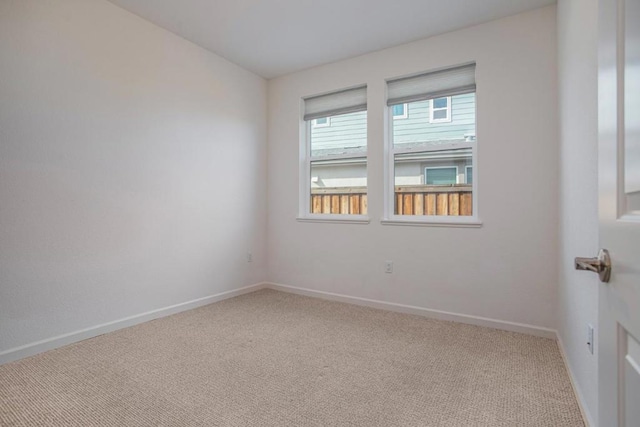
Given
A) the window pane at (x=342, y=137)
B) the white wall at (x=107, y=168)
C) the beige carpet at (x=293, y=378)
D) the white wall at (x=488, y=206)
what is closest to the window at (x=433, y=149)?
the white wall at (x=488, y=206)

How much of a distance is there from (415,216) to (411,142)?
2.41 feet

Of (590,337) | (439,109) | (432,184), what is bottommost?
(590,337)

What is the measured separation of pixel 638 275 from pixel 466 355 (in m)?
2.02

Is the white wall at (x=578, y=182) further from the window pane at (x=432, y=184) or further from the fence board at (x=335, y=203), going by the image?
the fence board at (x=335, y=203)

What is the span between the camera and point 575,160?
6.34 feet

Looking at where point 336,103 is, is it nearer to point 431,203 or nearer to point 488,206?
point 431,203

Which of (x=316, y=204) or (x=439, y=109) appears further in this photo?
(x=316, y=204)

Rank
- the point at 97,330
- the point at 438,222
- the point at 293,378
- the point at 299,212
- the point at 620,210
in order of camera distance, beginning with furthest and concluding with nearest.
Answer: the point at 299,212 < the point at 438,222 < the point at 97,330 < the point at 293,378 < the point at 620,210

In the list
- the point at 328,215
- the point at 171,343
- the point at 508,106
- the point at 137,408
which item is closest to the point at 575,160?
the point at 508,106

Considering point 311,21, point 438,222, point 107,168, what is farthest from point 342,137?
point 107,168

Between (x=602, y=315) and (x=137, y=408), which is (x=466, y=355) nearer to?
(x=602, y=315)

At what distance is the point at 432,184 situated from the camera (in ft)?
10.8

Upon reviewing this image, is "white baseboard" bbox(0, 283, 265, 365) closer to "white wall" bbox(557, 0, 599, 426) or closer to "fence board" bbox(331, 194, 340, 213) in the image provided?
"fence board" bbox(331, 194, 340, 213)

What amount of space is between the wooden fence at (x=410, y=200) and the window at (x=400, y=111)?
712 mm
